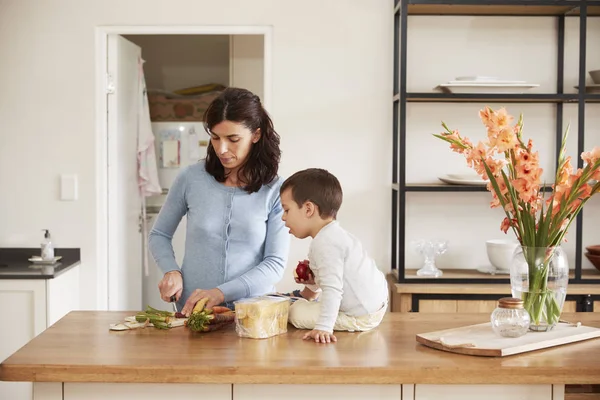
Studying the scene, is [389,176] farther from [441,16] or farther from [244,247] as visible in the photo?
[244,247]

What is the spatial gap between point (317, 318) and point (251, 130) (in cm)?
65

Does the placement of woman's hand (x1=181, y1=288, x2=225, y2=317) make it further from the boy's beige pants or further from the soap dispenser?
the soap dispenser

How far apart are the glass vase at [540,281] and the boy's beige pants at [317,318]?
1.24ft

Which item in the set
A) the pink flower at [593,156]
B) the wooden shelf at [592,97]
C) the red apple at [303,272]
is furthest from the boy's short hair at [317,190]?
the wooden shelf at [592,97]

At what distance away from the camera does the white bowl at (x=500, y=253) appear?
3752mm

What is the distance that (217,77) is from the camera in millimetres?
6625

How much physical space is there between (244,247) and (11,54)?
7.34 ft

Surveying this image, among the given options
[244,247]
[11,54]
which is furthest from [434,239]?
[11,54]

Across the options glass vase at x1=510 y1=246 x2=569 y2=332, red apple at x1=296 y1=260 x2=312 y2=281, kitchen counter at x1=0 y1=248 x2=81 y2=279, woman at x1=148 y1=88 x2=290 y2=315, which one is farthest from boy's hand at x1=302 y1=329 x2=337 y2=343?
kitchen counter at x1=0 y1=248 x2=81 y2=279

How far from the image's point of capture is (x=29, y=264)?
152 inches

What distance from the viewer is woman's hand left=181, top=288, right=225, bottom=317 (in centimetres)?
223

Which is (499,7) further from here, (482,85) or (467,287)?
(467,287)

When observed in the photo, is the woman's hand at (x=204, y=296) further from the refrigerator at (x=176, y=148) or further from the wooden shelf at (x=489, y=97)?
the refrigerator at (x=176, y=148)

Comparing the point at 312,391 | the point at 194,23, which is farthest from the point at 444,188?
the point at 312,391
